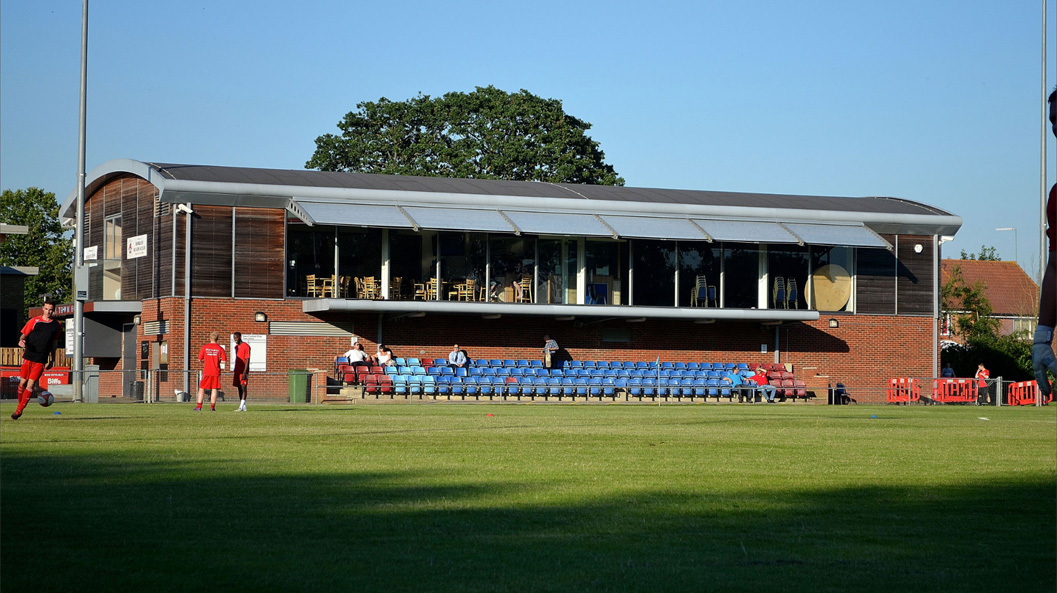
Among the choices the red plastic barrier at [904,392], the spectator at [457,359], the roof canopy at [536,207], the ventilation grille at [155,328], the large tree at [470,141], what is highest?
the large tree at [470,141]

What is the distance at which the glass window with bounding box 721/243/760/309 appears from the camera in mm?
45156

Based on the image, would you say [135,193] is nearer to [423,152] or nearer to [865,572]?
[423,152]

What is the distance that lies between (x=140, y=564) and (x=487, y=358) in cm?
3624

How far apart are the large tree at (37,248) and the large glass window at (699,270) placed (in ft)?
124

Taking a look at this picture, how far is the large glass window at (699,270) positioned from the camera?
147 ft

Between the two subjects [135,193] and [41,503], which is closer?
[41,503]

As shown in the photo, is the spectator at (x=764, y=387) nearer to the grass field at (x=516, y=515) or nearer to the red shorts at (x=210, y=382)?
the red shorts at (x=210, y=382)

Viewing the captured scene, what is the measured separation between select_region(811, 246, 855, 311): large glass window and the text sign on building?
2344 cm

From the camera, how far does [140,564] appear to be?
6867 mm

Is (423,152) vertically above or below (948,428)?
above

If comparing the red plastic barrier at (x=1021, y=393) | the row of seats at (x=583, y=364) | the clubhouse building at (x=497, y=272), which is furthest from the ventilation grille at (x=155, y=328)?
the red plastic barrier at (x=1021, y=393)

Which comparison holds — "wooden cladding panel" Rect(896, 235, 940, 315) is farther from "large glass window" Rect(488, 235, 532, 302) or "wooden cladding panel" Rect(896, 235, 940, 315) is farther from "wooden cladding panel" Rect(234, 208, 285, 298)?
"wooden cladding panel" Rect(234, 208, 285, 298)

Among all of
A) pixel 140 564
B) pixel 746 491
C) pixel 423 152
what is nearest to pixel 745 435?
pixel 746 491

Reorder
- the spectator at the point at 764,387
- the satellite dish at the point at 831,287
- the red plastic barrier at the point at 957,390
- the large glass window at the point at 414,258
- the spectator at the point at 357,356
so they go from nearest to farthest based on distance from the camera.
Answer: the spectator at the point at 357,356, the large glass window at the point at 414,258, the spectator at the point at 764,387, the red plastic barrier at the point at 957,390, the satellite dish at the point at 831,287
